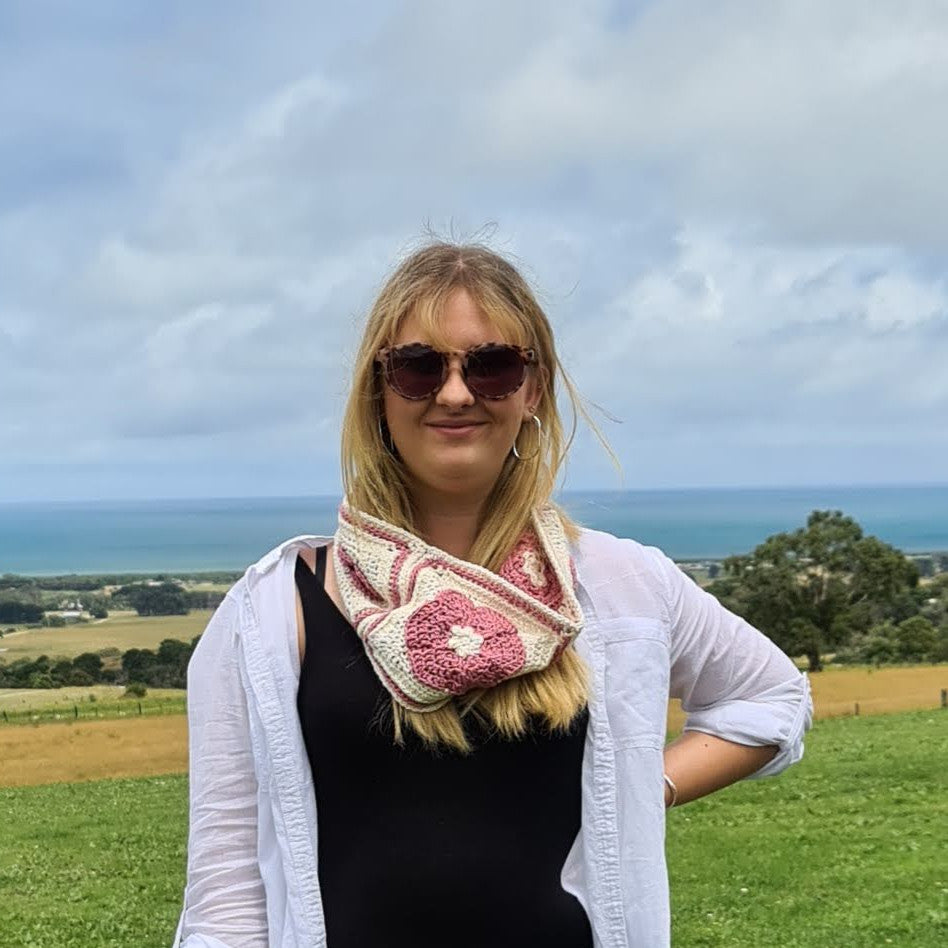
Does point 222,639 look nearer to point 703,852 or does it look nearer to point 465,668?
point 465,668

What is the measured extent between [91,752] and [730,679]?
1579 centimetres

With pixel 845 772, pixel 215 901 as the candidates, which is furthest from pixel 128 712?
pixel 215 901

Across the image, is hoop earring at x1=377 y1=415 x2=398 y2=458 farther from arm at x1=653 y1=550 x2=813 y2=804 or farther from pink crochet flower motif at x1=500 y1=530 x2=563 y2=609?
arm at x1=653 y1=550 x2=813 y2=804

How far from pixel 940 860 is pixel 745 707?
7.49m

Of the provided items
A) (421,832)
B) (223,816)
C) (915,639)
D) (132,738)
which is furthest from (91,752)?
(915,639)

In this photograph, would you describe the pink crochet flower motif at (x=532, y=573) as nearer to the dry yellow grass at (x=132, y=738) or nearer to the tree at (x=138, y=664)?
the dry yellow grass at (x=132, y=738)

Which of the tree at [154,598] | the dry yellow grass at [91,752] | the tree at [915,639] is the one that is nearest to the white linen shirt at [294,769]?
the dry yellow grass at [91,752]

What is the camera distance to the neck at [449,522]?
1662 millimetres

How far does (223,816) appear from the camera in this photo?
1.54 meters

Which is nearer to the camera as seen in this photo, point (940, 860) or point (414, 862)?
point (414, 862)

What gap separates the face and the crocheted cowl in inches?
4.1

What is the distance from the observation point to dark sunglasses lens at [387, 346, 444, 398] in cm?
157

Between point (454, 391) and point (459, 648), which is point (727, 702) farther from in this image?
point (454, 391)

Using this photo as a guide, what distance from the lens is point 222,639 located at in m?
1.56
